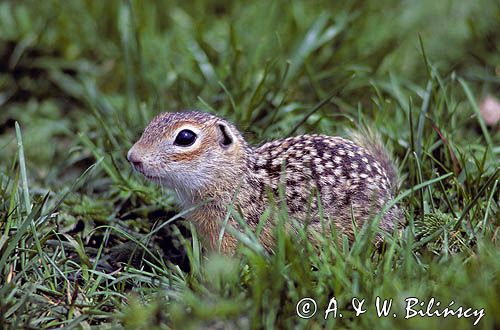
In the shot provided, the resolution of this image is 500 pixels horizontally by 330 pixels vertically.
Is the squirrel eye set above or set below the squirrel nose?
above

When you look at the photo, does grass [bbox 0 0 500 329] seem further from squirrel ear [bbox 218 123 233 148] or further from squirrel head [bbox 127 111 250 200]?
squirrel ear [bbox 218 123 233 148]

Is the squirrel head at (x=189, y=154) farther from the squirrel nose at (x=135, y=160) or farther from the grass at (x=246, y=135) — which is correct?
the grass at (x=246, y=135)

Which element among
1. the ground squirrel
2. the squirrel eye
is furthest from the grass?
the squirrel eye

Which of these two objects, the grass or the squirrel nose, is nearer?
the grass

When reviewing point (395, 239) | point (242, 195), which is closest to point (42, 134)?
point (242, 195)

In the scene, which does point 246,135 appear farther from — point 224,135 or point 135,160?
point 135,160

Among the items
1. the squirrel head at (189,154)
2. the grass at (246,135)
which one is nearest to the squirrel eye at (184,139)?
the squirrel head at (189,154)
